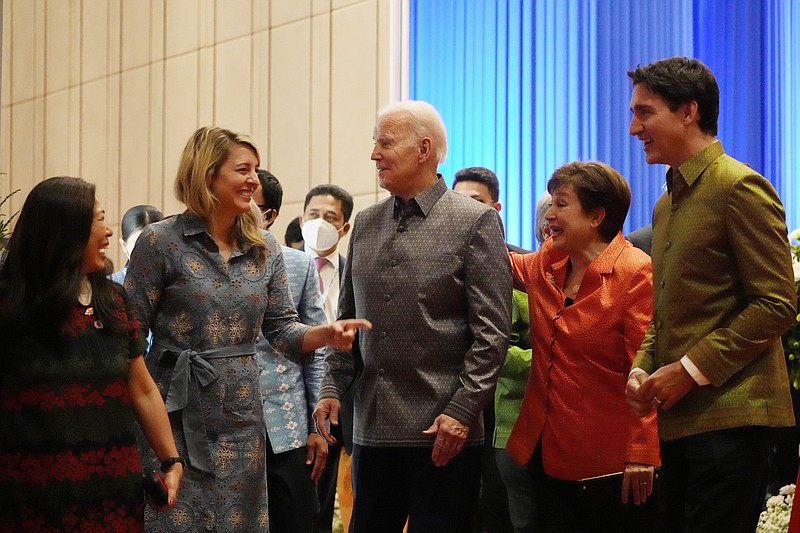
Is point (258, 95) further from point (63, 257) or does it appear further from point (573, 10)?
point (63, 257)

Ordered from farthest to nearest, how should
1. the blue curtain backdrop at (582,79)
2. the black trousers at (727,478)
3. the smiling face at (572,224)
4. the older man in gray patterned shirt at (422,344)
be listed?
the blue curtain backdrop at (582,79) → the smiling face at (572,224) → the older man in gray patterned shirt at (422,344) → the black trousers at (727,478)

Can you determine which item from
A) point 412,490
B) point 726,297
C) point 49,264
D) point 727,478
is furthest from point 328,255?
point 727,478

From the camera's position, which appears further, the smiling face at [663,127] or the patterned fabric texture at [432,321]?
the patterned fabric texture at [432,321]

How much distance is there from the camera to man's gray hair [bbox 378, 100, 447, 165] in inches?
128

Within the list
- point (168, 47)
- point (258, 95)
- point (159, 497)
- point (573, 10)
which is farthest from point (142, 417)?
point (168, 47)

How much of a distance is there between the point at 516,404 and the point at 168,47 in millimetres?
6261

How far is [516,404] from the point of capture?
12.8 feet

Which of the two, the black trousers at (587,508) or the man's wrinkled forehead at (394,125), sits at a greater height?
the man's wrinkled forehead at (394,125)

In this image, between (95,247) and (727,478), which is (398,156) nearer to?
(95,247)

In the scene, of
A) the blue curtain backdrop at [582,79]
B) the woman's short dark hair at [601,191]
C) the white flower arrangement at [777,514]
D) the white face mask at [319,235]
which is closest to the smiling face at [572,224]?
the woman's short dark hair at [601,191]

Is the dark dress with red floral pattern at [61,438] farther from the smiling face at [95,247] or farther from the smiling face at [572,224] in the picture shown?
the smiling face at [572,224]

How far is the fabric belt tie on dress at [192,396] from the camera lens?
3.08 m

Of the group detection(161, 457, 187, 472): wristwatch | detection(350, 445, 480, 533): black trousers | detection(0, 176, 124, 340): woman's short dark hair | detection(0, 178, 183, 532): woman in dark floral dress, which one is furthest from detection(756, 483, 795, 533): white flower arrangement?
detection(0, 176, 124, 340): woman's short dark hair

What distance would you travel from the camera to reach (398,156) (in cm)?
322
